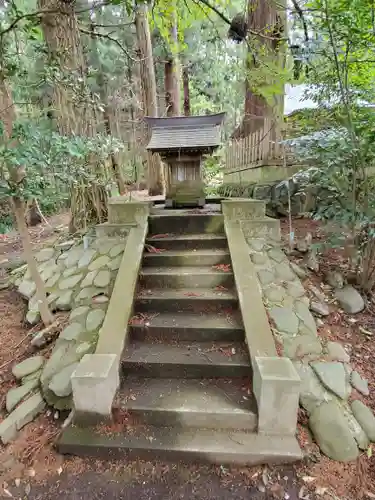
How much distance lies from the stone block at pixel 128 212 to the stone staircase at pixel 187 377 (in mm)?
700

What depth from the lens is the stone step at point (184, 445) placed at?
1749 mm

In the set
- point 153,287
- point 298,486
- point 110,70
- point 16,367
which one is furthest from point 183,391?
point 110,70

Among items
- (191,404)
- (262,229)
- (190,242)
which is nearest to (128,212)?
(190,242)

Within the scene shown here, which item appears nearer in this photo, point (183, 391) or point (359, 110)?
point (183, 391)

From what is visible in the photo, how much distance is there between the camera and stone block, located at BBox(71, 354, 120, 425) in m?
1.89

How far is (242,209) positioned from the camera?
3494mm

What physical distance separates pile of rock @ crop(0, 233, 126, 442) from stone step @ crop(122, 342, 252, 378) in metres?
0.43

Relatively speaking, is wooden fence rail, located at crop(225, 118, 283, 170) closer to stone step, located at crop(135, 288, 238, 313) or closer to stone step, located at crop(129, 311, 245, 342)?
stone step, located at crop(135, 288, 238, 313)

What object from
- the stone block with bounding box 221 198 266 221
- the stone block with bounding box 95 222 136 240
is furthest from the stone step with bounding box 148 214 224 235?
the stone block with bounding box 95 222 136 240

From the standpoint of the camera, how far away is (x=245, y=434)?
1865 millimetres

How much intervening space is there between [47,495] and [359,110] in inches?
162

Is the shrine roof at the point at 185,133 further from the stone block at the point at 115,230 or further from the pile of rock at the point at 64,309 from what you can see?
the pile of rock at the point at 64,309

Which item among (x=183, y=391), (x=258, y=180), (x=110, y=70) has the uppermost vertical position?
(x=110, y=70)

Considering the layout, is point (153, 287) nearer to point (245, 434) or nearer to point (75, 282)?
point (75, 282)
